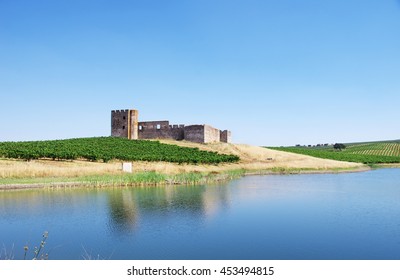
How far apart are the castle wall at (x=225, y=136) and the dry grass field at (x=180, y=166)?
6966mm

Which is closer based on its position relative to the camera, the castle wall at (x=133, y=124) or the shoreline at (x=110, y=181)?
the shoreline at (x=110, y=181)

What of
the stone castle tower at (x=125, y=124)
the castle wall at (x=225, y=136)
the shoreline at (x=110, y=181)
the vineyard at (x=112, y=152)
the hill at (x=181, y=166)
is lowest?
the shoreline at (x=110, y=181)

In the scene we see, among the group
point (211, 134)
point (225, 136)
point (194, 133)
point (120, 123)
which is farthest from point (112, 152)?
point (225, 136)

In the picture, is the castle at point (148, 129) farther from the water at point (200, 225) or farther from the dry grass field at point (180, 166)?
the water at point (200, 225)

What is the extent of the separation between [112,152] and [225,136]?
3280cm

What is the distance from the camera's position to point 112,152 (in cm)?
4791

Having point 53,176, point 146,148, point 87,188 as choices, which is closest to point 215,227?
point 87,188

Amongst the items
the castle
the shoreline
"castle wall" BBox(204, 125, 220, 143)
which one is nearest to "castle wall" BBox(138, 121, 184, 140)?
the castle

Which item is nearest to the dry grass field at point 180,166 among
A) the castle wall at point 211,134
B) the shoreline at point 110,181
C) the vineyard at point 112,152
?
the vineyard at point 112,152

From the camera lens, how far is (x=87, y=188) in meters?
27.8

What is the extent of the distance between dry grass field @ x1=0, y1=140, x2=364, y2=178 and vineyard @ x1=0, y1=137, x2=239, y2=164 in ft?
4.63

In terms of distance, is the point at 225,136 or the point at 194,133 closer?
the point at 194,133

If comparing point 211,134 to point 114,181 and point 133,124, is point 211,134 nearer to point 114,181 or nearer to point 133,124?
point 133,124

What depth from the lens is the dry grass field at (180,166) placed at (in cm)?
3203
